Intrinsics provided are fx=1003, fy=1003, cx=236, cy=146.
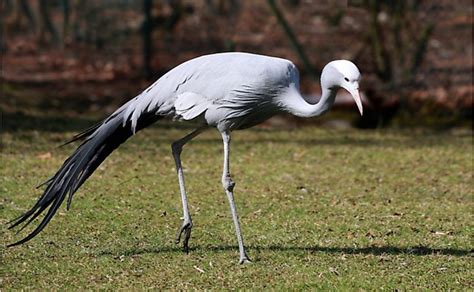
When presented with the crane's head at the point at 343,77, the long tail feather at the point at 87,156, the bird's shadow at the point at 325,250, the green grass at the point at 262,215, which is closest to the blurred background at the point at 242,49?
the green grass at the point at 262,215

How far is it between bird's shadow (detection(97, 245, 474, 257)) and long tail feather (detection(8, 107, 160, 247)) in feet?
1.86

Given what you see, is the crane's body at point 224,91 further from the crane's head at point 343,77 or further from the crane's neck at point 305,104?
the crane's head at point 343,77

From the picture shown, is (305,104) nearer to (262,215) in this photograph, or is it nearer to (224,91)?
(224,91)

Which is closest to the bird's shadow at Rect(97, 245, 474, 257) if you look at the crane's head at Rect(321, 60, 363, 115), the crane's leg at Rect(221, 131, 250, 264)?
the crane's leg at Rect(221, 131, 250, 264)

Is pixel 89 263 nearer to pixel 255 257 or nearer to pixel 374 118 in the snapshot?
pixel 255 257

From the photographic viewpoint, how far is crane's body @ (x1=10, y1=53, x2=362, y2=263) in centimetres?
691

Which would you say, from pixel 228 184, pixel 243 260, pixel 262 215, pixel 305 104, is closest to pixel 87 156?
pixel 228 184

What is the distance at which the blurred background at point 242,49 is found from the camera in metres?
15.1

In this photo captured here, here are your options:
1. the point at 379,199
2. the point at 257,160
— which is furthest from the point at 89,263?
the point at 257,160

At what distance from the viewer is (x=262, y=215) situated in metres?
8.75

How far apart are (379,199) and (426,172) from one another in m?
1.62

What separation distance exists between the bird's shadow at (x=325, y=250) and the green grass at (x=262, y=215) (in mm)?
15

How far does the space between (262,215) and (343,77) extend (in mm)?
2305

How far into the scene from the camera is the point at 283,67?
7035 millimetres
